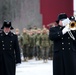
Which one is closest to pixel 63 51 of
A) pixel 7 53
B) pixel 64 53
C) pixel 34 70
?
pixel 64 53

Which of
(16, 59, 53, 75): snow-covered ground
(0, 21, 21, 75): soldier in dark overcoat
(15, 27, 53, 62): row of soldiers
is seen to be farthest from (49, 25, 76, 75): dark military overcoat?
(15, 27, 53, 62): row of soldiers

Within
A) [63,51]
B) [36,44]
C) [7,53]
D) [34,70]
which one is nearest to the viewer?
[63,51]

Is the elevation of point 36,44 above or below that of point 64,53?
above

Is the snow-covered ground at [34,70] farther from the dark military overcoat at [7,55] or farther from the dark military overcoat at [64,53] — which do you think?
the dark military overcoat at [64,53]

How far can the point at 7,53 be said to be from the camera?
31.2 feet

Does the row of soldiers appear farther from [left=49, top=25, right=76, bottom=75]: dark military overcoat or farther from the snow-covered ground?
[left=49, top=25, right=76, bottom=75]: dark military overcoat

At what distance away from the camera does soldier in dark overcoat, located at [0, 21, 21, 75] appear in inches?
373

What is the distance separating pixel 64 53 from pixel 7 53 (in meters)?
1.67

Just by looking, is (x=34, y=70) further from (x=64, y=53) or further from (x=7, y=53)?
(x=64, y=53)

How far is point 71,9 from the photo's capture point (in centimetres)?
2919

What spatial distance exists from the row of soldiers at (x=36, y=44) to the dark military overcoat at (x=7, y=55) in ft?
29.7

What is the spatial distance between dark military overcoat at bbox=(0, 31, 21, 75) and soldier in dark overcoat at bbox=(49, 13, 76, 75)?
1.41m

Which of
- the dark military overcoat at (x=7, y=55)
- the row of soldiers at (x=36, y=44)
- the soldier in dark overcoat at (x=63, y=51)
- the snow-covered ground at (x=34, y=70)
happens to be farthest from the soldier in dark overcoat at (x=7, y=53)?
the row of soldiers at (x=36, y=44)

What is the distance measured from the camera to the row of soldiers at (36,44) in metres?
19.0
